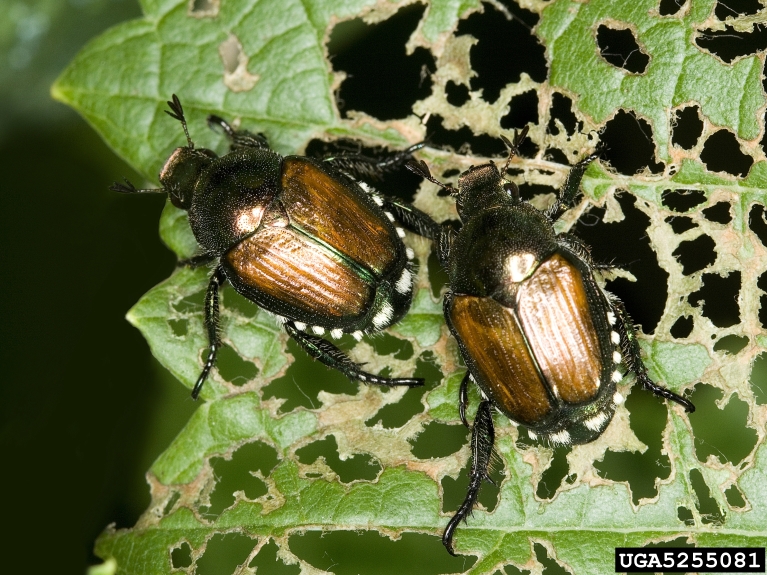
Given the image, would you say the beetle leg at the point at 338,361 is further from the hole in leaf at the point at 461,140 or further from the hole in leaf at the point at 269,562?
the hole in leaf at the point at 461,140

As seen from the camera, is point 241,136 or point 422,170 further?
point 241,136

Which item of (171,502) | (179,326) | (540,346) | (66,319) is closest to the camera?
(540,346)


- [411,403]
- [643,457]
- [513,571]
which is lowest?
[513,571]

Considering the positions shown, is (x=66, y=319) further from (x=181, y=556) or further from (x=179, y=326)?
(x=181, y=556)

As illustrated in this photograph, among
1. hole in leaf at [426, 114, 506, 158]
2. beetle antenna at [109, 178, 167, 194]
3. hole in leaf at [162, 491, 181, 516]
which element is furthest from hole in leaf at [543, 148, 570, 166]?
hole in leaf at [162, 491, 181, 516]

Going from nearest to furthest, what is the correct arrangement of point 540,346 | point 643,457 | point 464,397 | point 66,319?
point 540,346
point 643,457
point 464,397
point 66,319

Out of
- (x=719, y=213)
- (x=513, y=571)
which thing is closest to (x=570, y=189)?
(x=719, y=213)

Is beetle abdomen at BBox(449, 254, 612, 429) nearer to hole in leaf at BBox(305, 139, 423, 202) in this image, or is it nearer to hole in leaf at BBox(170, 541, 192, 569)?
hole in leaf at BBox(305, 139, 423, 202)

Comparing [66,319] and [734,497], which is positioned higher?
[66,319]
